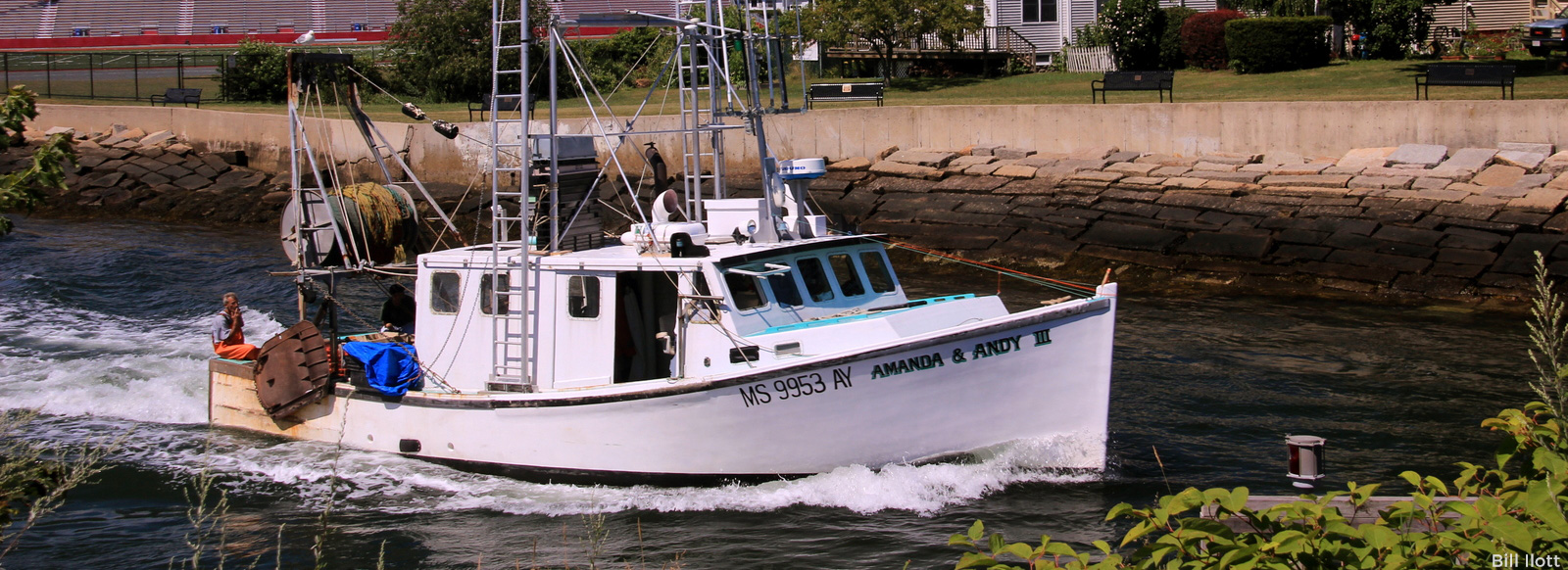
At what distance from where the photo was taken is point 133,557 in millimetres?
10375

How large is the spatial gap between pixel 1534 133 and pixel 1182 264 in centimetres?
683

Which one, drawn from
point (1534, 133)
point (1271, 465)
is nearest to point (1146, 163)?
point (1534, 133)

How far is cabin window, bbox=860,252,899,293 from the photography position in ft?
40.0

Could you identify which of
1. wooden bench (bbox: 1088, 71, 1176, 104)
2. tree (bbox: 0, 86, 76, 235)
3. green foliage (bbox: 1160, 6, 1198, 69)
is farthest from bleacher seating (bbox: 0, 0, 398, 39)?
A: tree (bbox: 0, 86, 76, 235)

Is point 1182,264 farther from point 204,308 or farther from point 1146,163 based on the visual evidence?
point 204,308

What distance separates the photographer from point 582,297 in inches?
448

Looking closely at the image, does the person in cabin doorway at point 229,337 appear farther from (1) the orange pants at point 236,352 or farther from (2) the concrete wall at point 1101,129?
(2) the concrete wall at point 1101,129

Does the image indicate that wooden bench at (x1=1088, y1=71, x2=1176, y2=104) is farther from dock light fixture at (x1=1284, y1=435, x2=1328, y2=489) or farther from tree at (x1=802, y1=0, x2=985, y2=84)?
dock light fixture at (x1=1284, y1=435, x2=1328, y2=489)

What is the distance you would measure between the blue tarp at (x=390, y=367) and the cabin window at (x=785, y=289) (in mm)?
3610

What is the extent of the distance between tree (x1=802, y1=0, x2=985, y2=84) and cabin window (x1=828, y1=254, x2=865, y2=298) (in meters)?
22.9

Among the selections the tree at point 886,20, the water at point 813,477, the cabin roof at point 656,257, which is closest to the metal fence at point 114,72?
the tree at point 886,20

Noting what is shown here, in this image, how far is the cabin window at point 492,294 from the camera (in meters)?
11.6

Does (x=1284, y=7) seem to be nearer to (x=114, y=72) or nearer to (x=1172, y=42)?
(x=1172, y=42)

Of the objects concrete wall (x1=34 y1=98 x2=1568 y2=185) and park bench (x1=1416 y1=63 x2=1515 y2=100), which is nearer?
concrete wall (x1=34 y1=98 x2=1568 y2=185)
